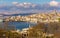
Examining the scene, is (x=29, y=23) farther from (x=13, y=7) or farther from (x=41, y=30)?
(x=13, y=7)

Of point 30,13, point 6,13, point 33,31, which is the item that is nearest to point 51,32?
point 33,31

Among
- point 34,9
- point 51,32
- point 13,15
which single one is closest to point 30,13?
point 34,9

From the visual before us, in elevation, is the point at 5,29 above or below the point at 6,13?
below

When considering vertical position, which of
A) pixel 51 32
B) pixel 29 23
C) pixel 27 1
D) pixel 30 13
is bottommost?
pixel 51 32

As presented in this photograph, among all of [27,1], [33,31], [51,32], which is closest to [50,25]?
[51,32]

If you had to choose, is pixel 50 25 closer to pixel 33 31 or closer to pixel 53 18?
pixel 53 18

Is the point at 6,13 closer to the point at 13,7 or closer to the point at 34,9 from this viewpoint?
the point at 13,7

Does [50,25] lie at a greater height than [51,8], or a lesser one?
lesser
